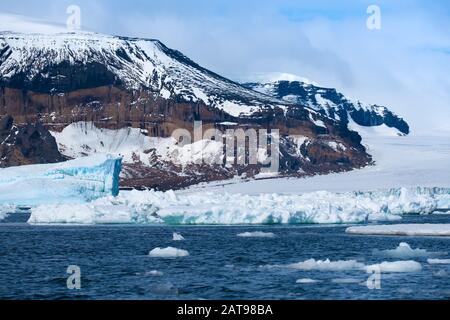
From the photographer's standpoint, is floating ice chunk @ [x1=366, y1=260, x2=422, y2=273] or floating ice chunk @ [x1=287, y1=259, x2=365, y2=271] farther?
floating ice chunk @ [x1=287, y1=259, x2=365, y2=271]

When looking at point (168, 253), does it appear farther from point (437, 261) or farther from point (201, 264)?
point (437, 261)

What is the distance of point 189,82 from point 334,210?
101585 millimetres

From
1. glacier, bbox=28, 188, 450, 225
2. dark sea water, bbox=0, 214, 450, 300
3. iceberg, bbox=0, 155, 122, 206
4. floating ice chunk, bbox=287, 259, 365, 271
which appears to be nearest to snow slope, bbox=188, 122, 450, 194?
iceberg, bbox=0, 155, 122, 206

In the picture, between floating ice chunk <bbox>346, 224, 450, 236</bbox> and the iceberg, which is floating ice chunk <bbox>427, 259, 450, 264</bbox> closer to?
floating ice chunk <bbox>346, 224, 450, 236</bbox>

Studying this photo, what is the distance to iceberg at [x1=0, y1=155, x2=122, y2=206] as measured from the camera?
77.6 metres

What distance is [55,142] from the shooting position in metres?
138

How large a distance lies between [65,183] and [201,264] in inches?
1503

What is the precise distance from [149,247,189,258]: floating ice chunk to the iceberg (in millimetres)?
34021

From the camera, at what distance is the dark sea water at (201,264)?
32.6m

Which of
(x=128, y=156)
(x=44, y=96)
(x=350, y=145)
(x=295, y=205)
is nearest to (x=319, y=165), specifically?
(x=350, y=145)

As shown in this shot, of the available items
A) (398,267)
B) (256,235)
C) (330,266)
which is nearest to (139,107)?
(256,235)

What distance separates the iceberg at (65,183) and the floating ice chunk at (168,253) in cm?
3402

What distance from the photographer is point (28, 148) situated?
136250mm
